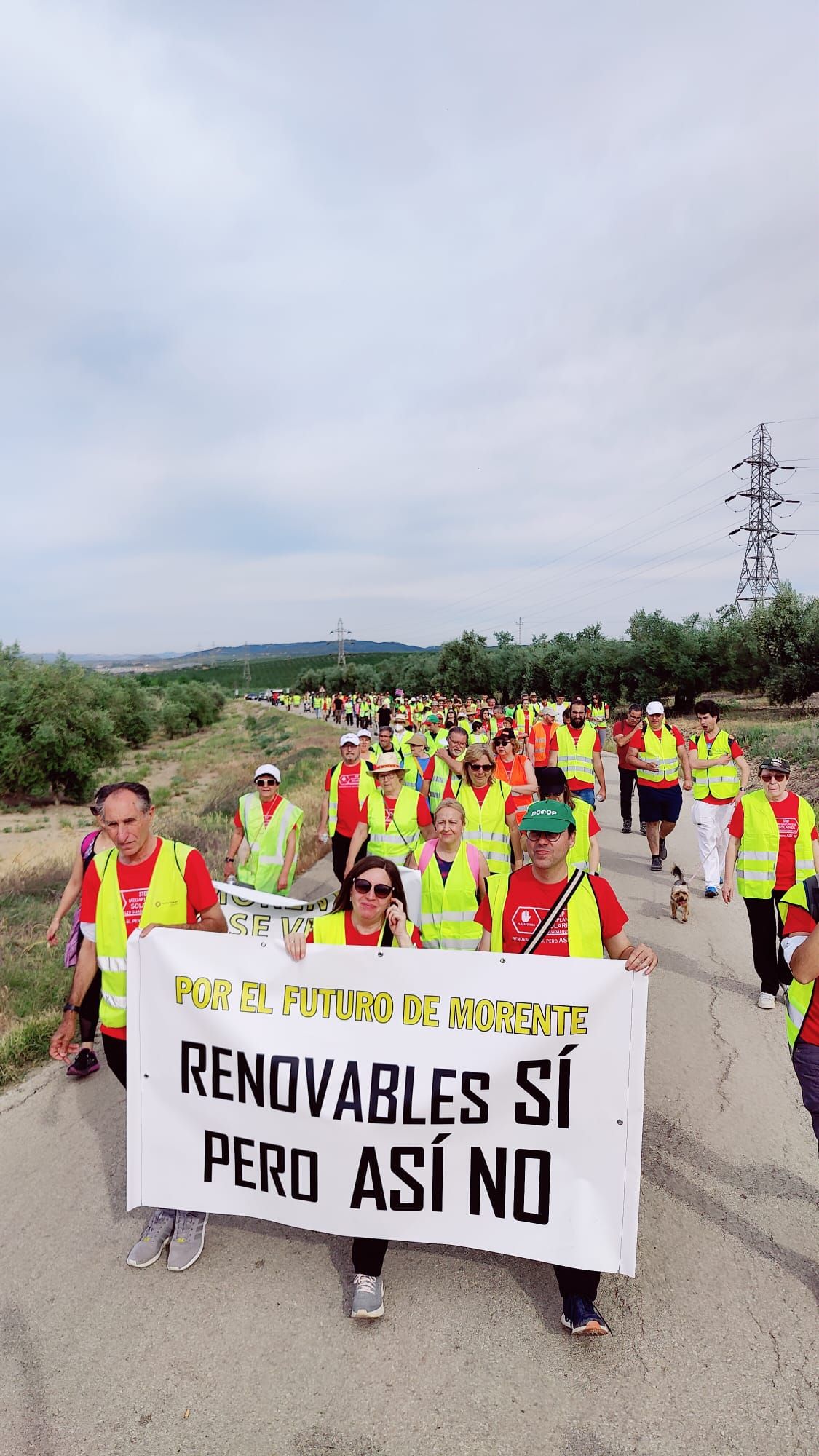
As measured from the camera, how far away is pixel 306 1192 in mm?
3381

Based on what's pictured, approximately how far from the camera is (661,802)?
9602 mm

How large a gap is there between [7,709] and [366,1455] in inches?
1198

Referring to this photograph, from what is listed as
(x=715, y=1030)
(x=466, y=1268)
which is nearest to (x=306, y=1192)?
(x=466, y=1268)

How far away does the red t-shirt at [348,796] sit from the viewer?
7.59 m

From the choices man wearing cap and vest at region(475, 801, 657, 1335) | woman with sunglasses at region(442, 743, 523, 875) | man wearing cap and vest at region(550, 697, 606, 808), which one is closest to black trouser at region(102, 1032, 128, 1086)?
man wearing cap and vest at region(475, 801, 657, 1335)

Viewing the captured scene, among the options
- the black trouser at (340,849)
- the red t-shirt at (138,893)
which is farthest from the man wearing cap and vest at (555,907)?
the black trouser at (340,849)

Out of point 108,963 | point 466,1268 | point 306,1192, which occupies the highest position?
point 108,963

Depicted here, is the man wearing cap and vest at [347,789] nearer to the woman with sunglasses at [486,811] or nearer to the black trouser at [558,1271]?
the woman with sunglasses at [486,811]

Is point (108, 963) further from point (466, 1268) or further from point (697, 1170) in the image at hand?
point (697, 1170)

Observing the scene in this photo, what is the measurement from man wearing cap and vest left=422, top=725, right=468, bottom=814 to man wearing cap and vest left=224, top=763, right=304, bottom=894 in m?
2.41

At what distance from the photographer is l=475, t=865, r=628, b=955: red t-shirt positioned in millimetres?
3412

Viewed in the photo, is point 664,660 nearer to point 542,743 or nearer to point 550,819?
point 542,743

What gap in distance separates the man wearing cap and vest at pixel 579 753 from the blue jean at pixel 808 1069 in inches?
260

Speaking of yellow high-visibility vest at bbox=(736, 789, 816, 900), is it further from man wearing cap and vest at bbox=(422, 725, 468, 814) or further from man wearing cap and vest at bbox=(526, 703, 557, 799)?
man wearing cap and vest at bbox=(526, 703, 557, 799)
